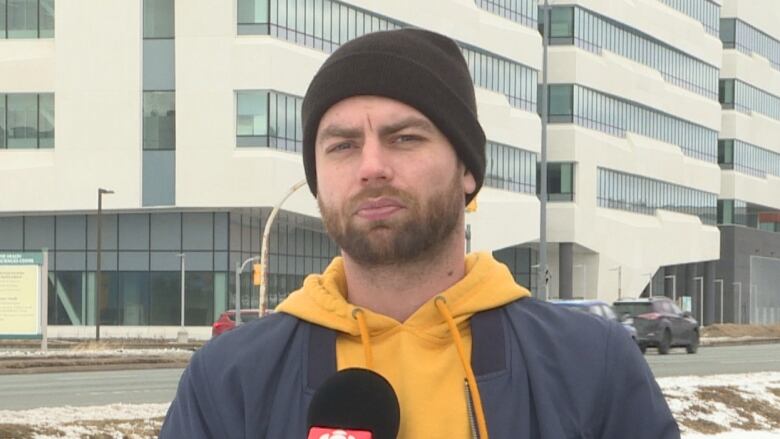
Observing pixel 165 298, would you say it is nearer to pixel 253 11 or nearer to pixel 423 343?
pixel 253 11

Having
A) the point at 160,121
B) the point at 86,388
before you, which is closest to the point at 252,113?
the point at 160,121

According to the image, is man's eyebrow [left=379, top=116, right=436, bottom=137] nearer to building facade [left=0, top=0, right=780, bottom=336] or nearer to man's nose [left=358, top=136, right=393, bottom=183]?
man's nose [left=358, top=136, right=393, bottom=183]

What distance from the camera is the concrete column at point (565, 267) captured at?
7694 cm

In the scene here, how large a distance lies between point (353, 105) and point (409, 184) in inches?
7.9

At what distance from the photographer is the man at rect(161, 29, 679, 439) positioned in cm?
271

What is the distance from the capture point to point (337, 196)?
9.59 feet

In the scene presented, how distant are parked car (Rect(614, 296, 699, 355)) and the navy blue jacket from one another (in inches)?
1410

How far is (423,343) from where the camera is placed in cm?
277

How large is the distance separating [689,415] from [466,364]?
17.2 m

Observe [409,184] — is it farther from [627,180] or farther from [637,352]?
[627,180]

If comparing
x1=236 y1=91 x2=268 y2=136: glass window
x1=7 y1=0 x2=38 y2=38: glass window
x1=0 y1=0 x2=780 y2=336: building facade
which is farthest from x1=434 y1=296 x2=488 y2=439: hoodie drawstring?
x1=7 y1=0 x2=38 y2=38: glass window

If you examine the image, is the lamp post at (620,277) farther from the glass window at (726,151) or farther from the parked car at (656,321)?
the parked car at (656,321)

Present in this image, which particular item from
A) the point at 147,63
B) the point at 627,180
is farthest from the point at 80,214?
the point at 627,180

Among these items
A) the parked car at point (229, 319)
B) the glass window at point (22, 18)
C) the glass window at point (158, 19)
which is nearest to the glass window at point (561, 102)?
the glass window at point (158, 19)
